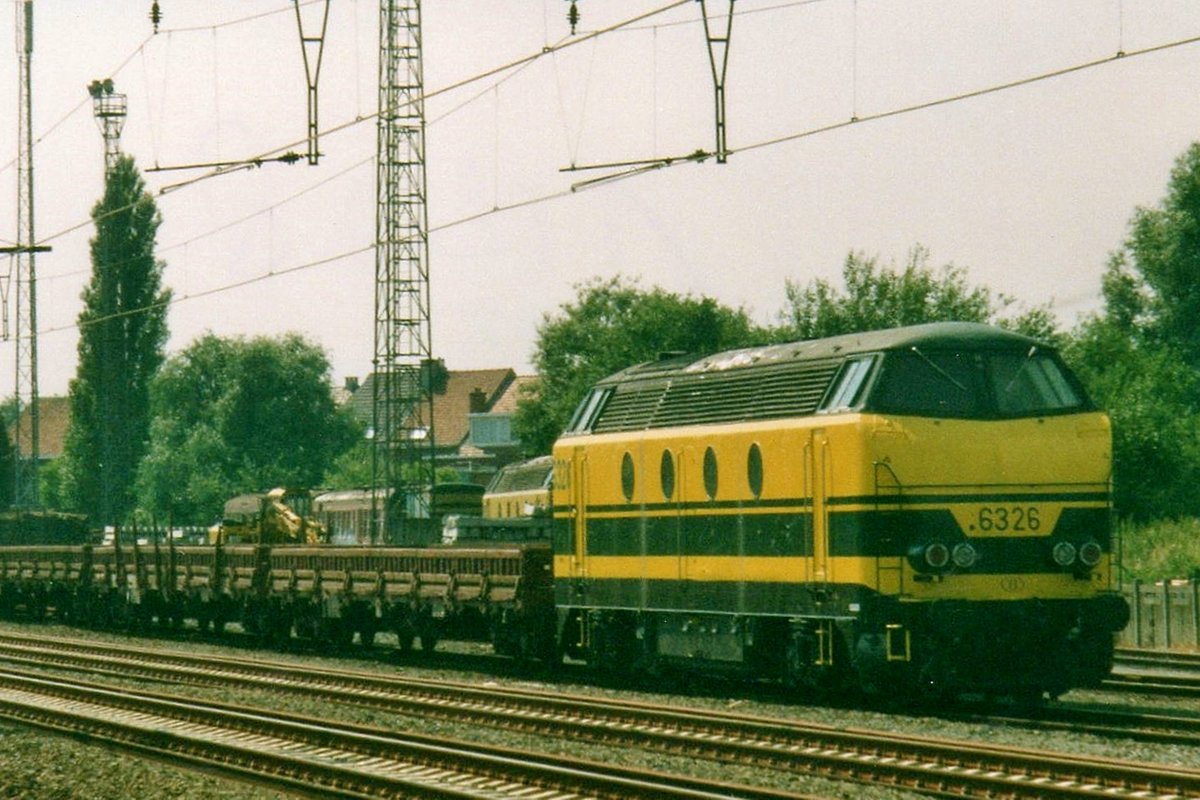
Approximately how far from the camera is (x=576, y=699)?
20.2 m

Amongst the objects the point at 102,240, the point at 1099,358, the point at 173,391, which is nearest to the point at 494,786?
the point at 1099,358

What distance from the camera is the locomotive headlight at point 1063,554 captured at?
18.5 metres

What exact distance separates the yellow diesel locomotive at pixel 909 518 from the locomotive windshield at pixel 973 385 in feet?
0.06

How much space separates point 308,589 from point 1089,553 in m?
15.9

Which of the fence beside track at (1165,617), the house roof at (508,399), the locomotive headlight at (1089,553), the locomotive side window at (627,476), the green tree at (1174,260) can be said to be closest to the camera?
the locomotive headlight at (1089,553)

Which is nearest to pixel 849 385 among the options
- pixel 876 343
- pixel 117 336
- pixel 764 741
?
pixel 876 343

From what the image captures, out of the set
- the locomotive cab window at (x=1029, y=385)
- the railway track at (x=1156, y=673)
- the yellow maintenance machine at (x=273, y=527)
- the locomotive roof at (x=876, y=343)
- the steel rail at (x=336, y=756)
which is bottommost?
the steel rail at (x=336, y=756)

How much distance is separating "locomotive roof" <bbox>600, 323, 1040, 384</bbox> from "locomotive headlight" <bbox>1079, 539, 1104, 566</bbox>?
2021 millimetres

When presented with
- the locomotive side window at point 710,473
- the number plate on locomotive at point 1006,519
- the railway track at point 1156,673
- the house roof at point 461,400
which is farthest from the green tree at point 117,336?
the number plate on locomotive at point 1006,519

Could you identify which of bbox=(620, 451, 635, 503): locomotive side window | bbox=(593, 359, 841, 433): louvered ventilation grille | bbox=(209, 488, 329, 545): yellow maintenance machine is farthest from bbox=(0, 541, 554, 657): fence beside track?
bbox=(593, 359, 841, 433): louvered ventilation grille

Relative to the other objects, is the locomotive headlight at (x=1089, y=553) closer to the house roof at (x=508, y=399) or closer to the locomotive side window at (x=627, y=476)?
the locomotive side window at (x=627, y=476)

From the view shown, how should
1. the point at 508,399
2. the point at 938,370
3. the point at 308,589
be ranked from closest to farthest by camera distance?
the point at 938,370
the point at 308,589
the point at 508,399

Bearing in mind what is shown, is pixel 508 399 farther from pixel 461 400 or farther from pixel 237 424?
pixel 237 424

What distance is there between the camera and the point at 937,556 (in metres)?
18.2
